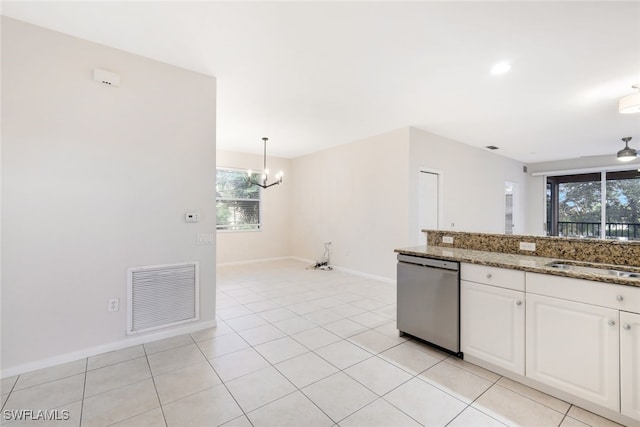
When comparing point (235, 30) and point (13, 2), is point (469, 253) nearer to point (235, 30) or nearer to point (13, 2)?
point (235, 30)

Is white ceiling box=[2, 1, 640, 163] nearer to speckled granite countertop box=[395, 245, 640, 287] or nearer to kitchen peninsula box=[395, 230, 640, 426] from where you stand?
kitchen peninsula box=[395, 230, 640, 426]

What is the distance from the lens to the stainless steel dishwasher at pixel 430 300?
7.88ft

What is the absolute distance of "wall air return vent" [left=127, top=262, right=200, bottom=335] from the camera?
265 centimetres

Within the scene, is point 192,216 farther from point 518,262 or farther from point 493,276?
point 518,262

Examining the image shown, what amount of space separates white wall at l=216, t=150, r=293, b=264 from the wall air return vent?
357 cm

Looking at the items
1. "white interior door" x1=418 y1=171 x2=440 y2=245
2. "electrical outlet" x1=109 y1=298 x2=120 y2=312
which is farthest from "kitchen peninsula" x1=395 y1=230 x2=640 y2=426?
"electrical outlet" x1=109 y1=298 x2=120 y2=312

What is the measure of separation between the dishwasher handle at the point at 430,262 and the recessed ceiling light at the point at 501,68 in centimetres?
203

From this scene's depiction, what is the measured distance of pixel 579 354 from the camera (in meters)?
1.79

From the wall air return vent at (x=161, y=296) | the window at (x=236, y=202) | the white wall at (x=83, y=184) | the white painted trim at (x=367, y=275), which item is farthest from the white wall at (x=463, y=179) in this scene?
the window at (x=236, y=202)

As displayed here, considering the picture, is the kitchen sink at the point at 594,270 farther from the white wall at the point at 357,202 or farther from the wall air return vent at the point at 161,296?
the wall air return vent at the point at 161,296

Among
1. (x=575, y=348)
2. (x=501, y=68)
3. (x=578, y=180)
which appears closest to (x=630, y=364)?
(x=575, y=348)

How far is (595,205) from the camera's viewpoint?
22.8 ft

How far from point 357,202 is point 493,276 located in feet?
11.9

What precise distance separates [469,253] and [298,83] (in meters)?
2.60
